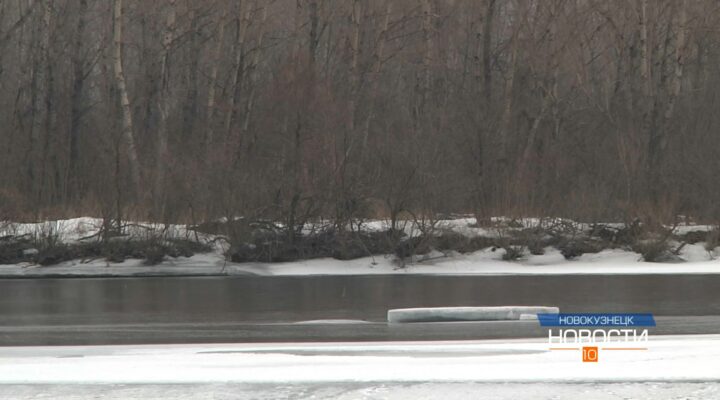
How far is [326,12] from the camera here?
3759 centimetres

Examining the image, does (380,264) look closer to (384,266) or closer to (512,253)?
(384,266)

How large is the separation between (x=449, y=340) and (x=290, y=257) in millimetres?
12830

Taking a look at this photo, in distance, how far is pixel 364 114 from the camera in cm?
2780

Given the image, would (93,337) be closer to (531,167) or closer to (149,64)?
(531,167)

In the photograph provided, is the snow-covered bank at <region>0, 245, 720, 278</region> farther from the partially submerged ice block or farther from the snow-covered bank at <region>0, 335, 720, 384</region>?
the snow-covered bank at <region>0, 335, 720, 384</region>

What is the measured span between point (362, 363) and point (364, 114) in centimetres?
1865

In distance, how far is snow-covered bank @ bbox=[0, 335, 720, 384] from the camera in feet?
29.2

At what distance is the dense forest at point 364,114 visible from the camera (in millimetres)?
25141

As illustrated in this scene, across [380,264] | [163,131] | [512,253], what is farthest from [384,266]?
[163,131]

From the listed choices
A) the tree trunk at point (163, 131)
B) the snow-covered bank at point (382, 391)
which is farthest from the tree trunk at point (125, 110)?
the snow-covered bank at point (382, 391)

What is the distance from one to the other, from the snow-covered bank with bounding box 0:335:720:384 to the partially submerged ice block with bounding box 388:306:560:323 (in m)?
2.21

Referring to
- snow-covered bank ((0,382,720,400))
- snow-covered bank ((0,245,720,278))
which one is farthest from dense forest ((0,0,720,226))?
snow-covered bank ((0,382,720,400))

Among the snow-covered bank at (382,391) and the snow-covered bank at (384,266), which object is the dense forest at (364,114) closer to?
the snow-covered bank at (384,266)

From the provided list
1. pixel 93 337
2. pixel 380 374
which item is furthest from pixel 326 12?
pixel 380 374
